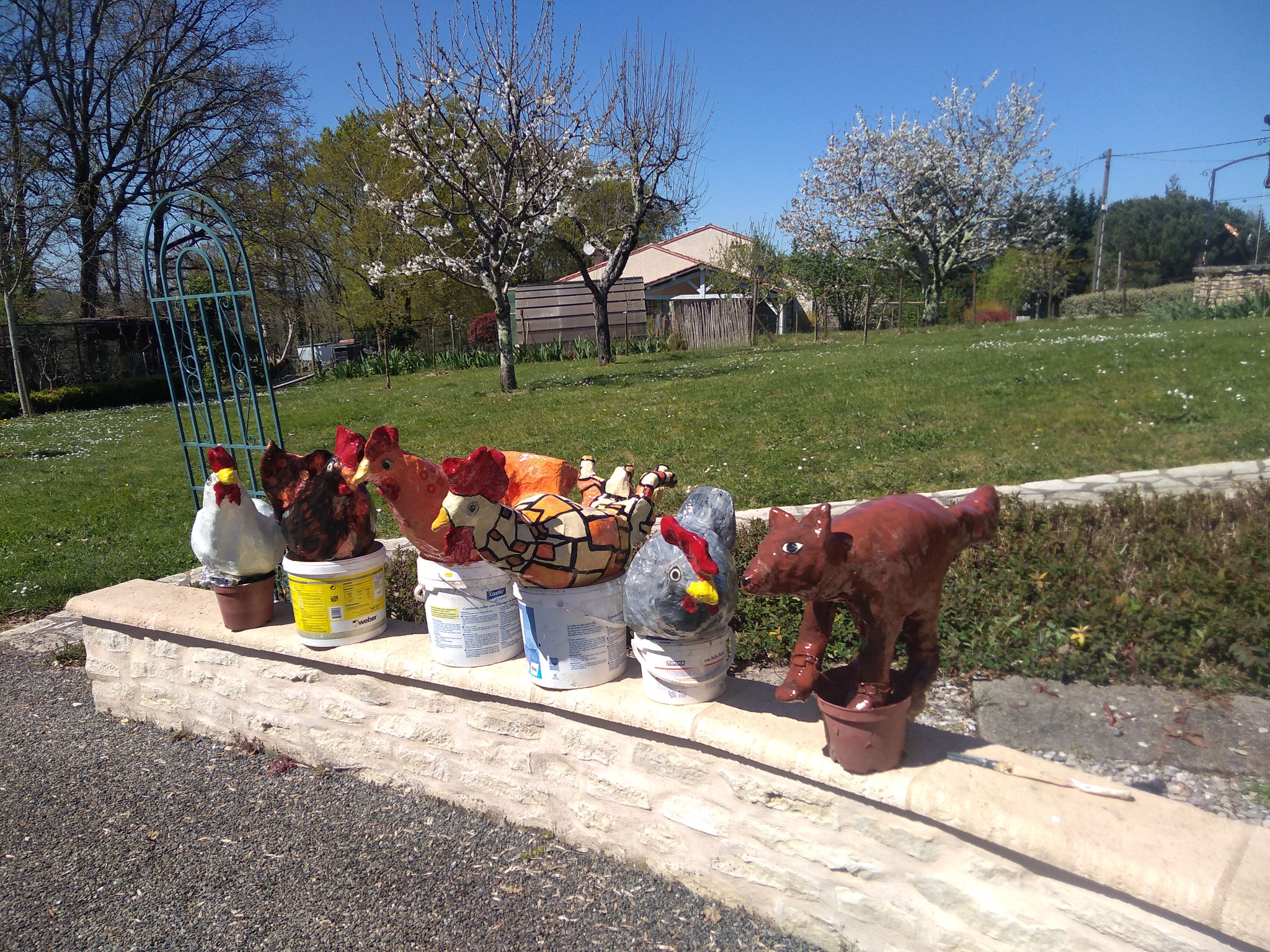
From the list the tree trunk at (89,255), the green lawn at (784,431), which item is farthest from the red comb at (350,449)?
the tree trunk at (89,255)

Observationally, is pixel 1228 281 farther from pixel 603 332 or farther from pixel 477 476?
pixel 477 476

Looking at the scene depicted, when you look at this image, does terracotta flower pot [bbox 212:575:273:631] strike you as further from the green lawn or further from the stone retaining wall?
the stone retaining wall

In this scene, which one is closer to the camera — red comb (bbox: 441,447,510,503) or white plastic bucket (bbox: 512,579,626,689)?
red comb (bbox: 441,447,510,503)

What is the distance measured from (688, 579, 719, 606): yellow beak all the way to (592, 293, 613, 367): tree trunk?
14.3m

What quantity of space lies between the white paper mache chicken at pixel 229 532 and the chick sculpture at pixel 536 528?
3.60ft

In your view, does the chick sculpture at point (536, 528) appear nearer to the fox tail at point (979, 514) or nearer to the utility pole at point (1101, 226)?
the fox tail at point (979, 514)

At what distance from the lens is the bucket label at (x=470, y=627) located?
259 cm

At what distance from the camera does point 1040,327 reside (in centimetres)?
1783

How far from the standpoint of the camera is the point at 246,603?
312cm

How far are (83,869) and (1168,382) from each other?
29.2ft

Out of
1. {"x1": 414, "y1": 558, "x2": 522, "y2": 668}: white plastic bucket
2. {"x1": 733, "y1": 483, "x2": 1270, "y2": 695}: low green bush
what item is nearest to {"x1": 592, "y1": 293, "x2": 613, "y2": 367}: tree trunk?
{"x1": 733, "y1": 483, "x2": 1270, "y2": 695}: low green bush

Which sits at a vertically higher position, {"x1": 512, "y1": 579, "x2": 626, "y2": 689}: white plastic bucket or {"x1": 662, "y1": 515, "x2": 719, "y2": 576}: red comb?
{"x1": 662, "y1": 515, "x2": 719, "y2": 576}: red comb

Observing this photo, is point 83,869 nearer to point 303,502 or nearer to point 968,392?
point 303,502

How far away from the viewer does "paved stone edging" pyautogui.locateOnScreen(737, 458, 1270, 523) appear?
4742 millimetres
